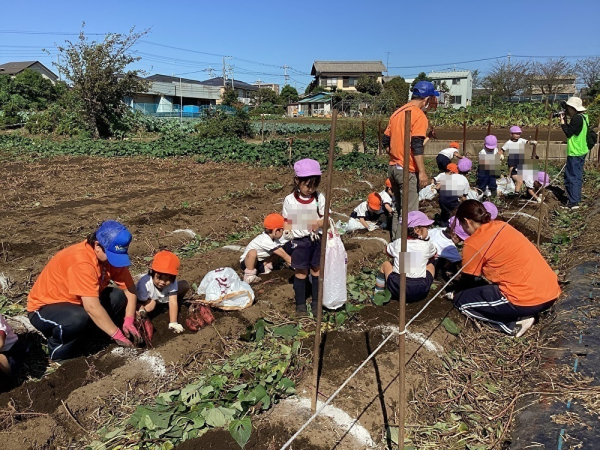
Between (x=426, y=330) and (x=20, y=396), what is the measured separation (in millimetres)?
2987

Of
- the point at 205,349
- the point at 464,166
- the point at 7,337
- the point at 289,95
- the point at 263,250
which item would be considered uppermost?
the point at 289,95

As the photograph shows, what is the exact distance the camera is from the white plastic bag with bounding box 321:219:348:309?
12.8 ft

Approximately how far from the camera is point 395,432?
112 inches

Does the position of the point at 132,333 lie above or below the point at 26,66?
below

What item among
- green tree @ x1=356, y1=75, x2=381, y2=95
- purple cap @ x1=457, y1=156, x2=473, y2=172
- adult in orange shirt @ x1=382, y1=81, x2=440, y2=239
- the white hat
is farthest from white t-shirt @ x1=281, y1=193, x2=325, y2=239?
green tree @ x1=356, y1=75, x2=381, y2=95

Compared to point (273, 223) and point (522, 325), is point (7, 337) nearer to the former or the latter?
point (273, 223)

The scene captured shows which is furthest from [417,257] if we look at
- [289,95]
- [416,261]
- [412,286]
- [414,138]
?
[289,95]

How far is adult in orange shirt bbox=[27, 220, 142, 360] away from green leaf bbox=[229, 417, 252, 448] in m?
1.44

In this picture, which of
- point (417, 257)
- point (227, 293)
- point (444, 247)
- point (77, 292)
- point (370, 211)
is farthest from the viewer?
point (370, 211)

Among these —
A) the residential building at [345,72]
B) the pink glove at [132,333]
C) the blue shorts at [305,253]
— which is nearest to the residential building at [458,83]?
the residential building at [345,72]

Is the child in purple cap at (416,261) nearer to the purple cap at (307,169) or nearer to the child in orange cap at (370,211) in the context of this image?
the purple cap at (307,169)

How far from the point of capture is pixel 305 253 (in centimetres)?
411

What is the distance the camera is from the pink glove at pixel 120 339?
3582mm

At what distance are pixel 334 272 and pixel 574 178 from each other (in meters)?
6.70
